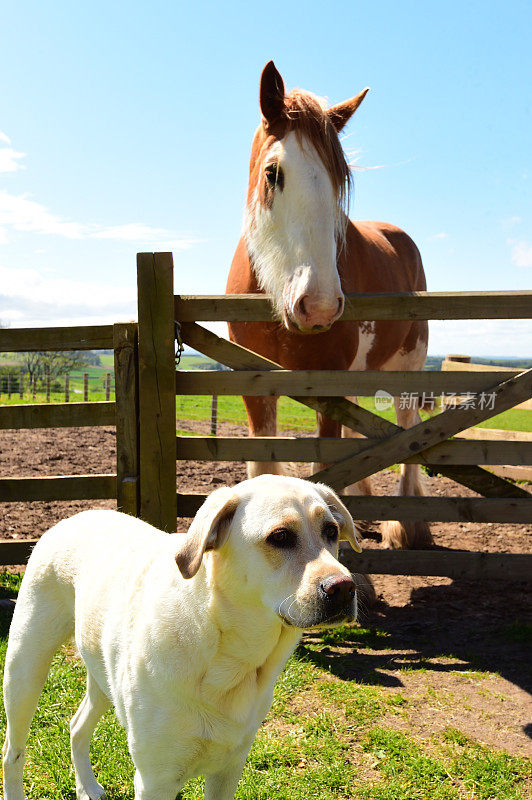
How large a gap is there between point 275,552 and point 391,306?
273cm

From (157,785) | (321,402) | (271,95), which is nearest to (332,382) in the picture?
(321,402)

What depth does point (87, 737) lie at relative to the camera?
271 centimetres

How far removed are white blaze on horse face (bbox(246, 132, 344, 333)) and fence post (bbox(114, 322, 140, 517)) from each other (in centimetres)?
105

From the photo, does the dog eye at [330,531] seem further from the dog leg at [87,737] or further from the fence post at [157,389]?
the fence post at [157,389]

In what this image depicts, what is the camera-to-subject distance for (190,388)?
4.36 m

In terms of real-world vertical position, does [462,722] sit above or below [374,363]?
below

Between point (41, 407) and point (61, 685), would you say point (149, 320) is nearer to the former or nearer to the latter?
point (41, 407)

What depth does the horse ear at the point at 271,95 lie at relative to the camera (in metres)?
4.15

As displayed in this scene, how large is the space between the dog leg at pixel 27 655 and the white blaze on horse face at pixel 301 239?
2128 millimetres

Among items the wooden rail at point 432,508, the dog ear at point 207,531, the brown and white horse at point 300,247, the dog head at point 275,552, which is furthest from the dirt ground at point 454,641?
the dog ear at point 207,531

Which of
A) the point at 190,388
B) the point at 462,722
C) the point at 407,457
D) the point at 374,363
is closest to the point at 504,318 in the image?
the point at 407,457

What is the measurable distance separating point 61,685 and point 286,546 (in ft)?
7.93

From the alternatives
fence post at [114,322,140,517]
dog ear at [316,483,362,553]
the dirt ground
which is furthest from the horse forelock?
the dirt ground

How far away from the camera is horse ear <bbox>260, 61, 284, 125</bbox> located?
13.6 ft
